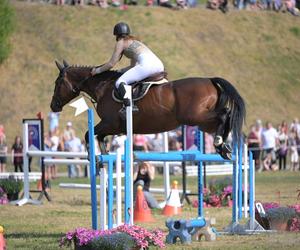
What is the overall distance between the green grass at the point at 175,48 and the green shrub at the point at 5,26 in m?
2.43

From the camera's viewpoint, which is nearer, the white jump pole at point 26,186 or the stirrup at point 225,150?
the stirrup at point 225,150

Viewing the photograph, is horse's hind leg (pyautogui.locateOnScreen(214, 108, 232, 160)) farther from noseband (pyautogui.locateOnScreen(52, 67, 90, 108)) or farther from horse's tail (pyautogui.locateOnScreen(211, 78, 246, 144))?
noseband (pyautogui.locateOnScreen(52, 67, 90, 108))

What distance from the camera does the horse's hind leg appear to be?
539 inches

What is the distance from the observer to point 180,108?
46.2 feet

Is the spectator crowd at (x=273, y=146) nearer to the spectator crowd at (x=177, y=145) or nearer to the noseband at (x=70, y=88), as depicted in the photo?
the spectator crowd at (x=177, y=145)

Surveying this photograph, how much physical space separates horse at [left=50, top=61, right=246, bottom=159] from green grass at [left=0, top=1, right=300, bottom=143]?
96.1 ft

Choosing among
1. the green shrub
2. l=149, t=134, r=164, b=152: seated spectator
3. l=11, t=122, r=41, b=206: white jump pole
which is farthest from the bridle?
the green shrub

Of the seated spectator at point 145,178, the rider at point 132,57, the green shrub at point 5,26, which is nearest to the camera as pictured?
the rider at point 132,57

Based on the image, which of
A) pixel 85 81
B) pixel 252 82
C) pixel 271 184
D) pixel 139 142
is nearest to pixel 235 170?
pixel 85 81

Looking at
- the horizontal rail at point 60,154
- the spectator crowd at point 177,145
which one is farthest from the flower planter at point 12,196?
the spectator crowd at point 177,145

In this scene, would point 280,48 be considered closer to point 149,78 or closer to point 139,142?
point 139,142

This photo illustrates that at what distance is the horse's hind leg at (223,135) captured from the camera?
13.7 m

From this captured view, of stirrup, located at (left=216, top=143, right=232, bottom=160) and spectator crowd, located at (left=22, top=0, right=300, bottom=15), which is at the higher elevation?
spectator crowd, located at (left=22, top=0, right=300, bottom=15)

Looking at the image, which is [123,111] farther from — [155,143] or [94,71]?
[155,143]
